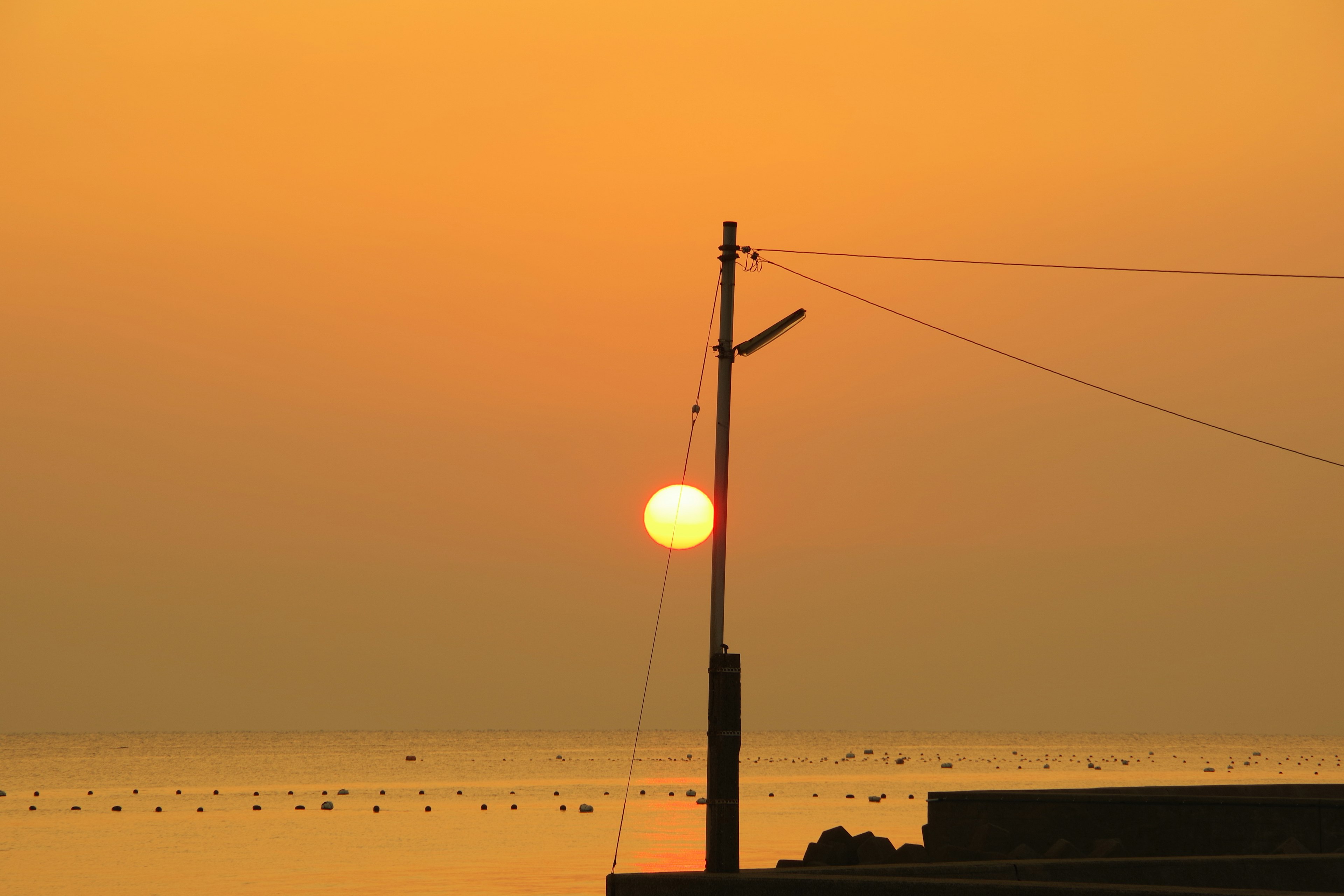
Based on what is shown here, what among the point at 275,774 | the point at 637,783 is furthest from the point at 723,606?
the point at 275,774

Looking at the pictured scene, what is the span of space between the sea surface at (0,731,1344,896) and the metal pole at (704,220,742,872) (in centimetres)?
1647

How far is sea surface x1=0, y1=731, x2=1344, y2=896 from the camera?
3778 centimetres

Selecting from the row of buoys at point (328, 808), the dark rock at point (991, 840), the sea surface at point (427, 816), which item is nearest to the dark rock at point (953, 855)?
the dark rock at point (991, 840)

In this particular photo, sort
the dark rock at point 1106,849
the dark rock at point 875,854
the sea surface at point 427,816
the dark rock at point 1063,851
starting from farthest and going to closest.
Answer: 1. the sea surface at point 427,816
2. the dark rock at point 1063,851
3. the dark rock at point 1106,849
4. the dark rock at point 875,854

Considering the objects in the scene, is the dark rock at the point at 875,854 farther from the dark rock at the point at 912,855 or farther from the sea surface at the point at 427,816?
the sea surface at the point at 427,816

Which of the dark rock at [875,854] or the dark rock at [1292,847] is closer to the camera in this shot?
the dark rock at [1292,847]

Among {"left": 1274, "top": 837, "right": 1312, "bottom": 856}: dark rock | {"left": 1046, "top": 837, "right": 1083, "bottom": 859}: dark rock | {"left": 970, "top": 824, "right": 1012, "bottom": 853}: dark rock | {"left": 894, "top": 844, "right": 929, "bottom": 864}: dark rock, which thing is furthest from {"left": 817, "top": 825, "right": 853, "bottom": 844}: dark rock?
{"left": 1274, "top": 837, "right": 1312, "bottom": 856}: dark rock

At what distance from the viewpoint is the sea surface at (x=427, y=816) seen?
1487 inches

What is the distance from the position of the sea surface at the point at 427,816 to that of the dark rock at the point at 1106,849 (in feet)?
46.5

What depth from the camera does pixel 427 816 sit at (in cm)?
6166

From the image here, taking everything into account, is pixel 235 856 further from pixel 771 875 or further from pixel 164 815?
pixel 771 875

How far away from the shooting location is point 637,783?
93562 mm

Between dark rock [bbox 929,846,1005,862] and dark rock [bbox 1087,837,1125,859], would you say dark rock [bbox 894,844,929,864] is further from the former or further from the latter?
dark rock [bbox 1087,837,1125,859]

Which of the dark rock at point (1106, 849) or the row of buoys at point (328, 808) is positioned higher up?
the dark rock at point (1106, 849)
